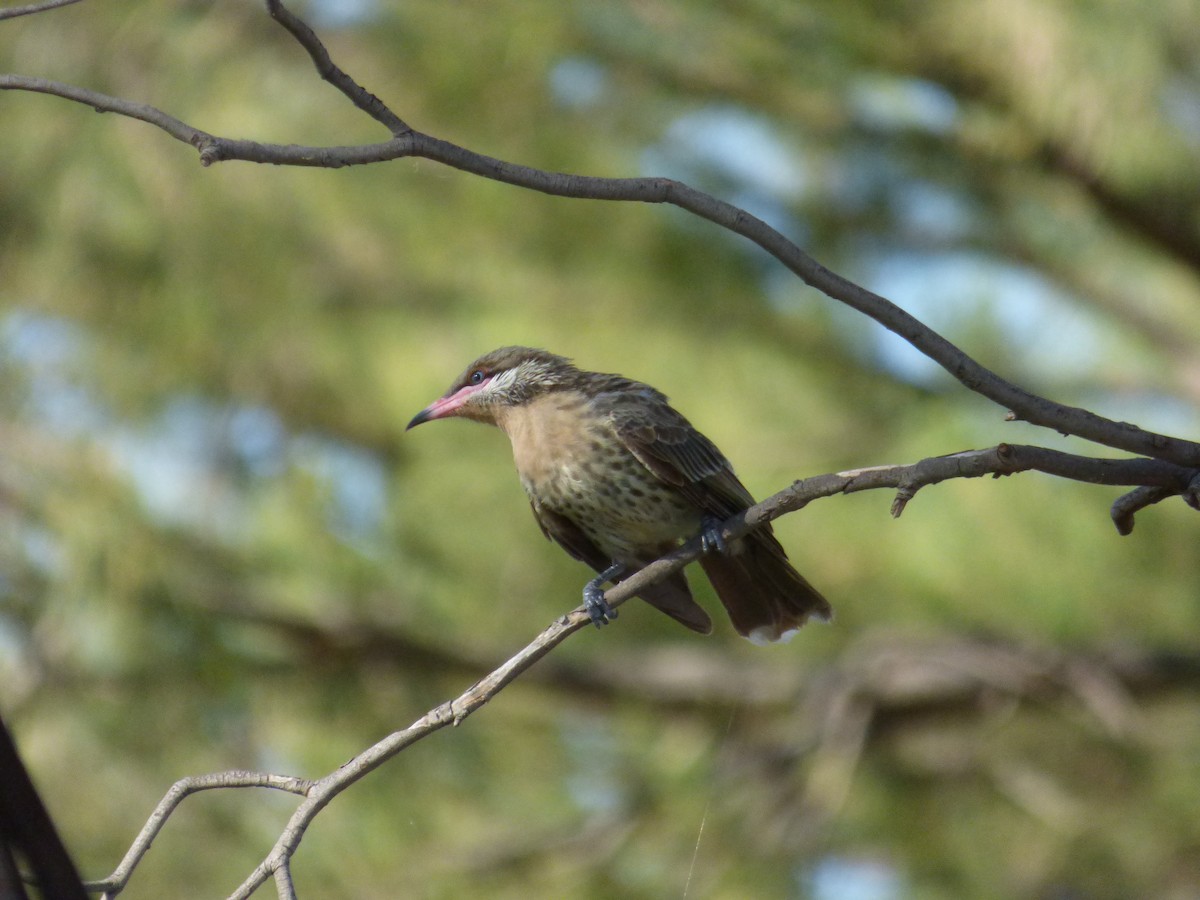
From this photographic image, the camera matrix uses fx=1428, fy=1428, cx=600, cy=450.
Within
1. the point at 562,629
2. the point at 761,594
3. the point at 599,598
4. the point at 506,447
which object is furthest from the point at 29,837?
the point at 506,447

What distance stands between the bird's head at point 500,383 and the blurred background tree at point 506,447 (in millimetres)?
1183

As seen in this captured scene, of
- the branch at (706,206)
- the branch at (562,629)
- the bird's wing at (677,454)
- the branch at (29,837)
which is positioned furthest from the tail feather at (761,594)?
the branch at (29,837)

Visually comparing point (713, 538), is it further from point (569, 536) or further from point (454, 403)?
point (454, 403)

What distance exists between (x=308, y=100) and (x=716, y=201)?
10.9ft

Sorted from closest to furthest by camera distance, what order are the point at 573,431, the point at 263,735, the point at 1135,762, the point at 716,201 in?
1. the point at 716,201
2. the point at 573,431
3. the point at 263,735
4. the point at 1135,762

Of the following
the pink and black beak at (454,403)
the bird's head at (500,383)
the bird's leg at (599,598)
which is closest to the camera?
the bird's leg at (599,598)

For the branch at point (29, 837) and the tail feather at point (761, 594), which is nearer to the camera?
the branch at point (29, 837)

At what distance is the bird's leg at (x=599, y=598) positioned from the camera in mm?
2659

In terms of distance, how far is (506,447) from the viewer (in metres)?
5.18

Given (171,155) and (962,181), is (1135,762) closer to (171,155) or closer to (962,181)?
(962,181)

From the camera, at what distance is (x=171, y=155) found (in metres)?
4.92

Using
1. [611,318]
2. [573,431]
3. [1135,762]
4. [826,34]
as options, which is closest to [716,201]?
[573,431]

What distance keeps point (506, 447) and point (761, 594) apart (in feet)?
6.86

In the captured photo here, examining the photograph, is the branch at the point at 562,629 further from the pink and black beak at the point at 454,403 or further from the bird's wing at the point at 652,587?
the pink and black beak at the point at 454,403
